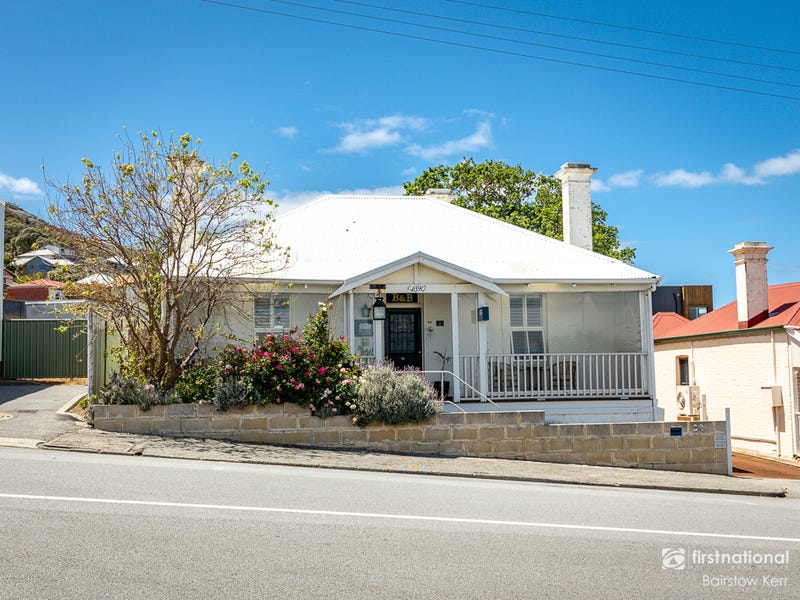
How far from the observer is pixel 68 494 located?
312 inches

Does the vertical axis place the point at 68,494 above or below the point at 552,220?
below

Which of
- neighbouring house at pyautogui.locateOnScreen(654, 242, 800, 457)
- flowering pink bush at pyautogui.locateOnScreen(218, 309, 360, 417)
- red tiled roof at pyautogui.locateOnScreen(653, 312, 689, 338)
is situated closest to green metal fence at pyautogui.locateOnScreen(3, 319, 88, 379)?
flowering pink bush at pyautogui.locateOnScreen(218, 309, 360, 417)

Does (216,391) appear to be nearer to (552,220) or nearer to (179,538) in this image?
(179,538)

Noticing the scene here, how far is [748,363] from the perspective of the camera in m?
21.5

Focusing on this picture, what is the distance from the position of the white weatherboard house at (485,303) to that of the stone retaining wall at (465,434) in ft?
6.60

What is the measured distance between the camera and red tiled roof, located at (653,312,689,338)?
29.8 meters

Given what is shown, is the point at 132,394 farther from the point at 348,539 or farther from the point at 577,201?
the point at 577,201

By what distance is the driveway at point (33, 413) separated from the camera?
12.2m

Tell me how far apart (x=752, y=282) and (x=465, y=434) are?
43.6ft

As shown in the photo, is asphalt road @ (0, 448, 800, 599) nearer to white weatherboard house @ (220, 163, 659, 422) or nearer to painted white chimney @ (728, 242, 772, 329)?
white weatherboard house @ (220, 163, 659, 422)

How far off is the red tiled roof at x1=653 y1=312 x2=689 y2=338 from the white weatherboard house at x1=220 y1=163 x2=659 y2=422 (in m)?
11.0

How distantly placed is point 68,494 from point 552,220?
30467 mm

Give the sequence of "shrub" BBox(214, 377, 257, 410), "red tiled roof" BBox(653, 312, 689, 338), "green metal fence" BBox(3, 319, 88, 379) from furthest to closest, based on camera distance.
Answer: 1. "red tiled roof" BBox(653, 312, 689, 338)
2. "green metal fence" BBox(3, 319, 88, 379)
3. "shrub" BBox(214, 377, 257, 410)

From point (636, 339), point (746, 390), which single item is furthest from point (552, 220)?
point (636, 339)
